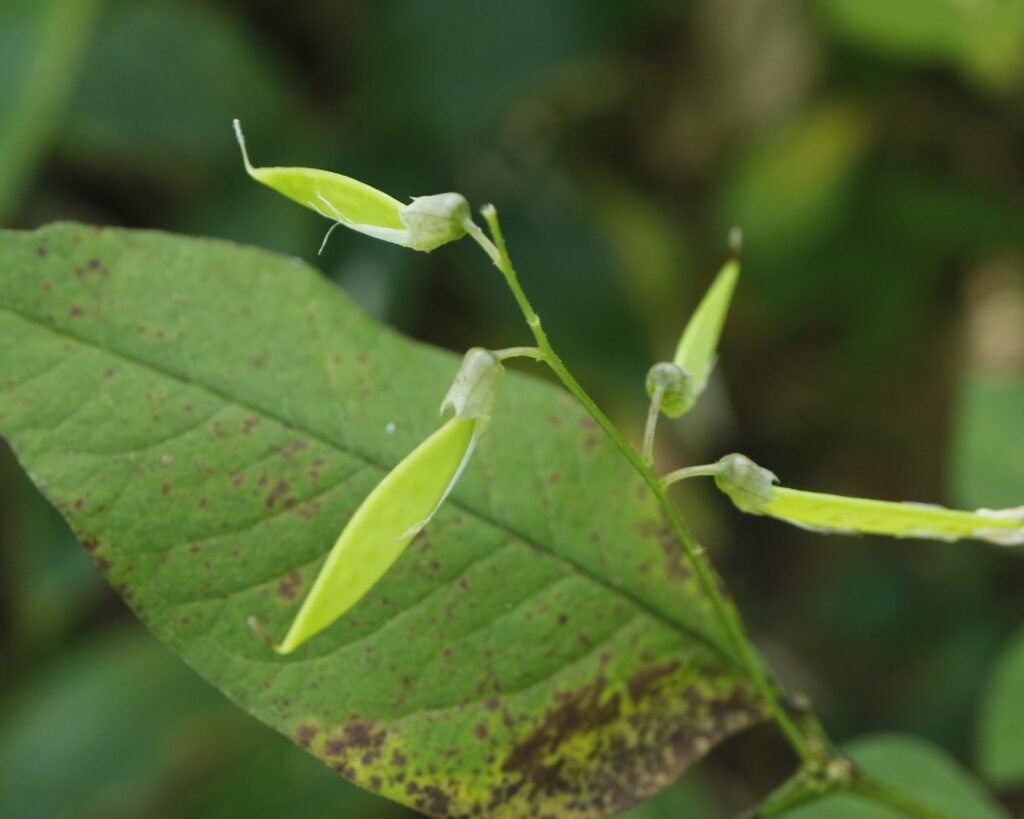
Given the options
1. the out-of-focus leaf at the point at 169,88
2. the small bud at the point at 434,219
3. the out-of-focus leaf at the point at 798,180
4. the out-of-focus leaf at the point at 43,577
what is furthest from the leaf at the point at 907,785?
the out-of-focus leaf at the point at 169,88

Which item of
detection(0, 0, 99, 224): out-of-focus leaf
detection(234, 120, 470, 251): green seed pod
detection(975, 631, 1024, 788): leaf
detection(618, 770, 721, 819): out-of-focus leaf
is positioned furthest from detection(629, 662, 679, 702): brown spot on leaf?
detection(0, 0, 99, 224): out-of-focus leaf

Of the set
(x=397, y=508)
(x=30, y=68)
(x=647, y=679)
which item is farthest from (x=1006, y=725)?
(x=30, y=68)

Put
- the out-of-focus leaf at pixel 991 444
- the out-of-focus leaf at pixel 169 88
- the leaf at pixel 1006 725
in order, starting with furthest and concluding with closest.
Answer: the out-of-focus leaf at pixel 169 88, the out-of-focus leaf at pixel 991 444, the leaf at pixel 1006 725

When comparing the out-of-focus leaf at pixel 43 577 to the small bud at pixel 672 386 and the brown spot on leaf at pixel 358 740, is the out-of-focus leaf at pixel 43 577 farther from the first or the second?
the small bud at pixel 672 386

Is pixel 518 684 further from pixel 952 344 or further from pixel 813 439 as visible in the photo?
pixel 952 344

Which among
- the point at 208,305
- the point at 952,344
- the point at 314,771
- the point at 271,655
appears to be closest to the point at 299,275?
the point at 208,305

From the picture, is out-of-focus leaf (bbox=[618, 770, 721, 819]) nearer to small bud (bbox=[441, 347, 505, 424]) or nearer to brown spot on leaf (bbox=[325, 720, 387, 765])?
brown spot on leaf (bbox=[325, 720, 387, 765])
